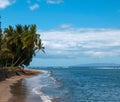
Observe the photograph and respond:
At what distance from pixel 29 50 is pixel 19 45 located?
313cm

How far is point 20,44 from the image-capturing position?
82.1 meters

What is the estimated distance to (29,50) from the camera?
275 feet

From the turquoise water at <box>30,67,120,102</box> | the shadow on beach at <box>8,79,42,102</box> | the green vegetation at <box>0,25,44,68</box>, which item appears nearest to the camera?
the shadow on beach at <box>8,79,42,102</box>

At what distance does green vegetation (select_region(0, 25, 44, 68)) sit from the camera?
262 ft

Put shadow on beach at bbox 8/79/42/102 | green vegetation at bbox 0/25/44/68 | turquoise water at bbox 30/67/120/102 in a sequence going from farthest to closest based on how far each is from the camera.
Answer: green vegetation at bbox 0/25/44/68, turquoise water at bbox 30/67/120/102, shadow on beach at bbox 8/79/42/102

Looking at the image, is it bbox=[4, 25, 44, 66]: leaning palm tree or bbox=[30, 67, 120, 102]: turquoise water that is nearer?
bbox=[30, 67, 120, 102]: turquoise water

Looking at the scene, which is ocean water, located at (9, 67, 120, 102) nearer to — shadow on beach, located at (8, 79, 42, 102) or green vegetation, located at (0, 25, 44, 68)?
shadow on beach, located at (8, 79, 42, 102)

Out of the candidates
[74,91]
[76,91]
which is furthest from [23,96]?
[76,91]

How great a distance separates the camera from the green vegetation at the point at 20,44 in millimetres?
79750

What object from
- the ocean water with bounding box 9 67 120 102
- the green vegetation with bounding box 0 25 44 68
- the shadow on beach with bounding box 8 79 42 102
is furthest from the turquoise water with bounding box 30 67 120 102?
the green vegetation with bounding box 0 25 44 68

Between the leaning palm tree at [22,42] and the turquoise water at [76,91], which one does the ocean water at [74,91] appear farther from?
the leaning palm tree at [22,42]

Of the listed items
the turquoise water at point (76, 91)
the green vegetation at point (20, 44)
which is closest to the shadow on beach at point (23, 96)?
the turquoise water at point (76, 91)

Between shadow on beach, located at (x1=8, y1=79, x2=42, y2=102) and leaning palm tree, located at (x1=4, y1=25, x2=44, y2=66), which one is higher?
leaning palm tree, located at (x1=4, y1=25, x2=44, y2=66)

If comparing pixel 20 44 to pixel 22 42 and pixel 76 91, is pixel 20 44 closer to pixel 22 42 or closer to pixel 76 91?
pixel 22 42
